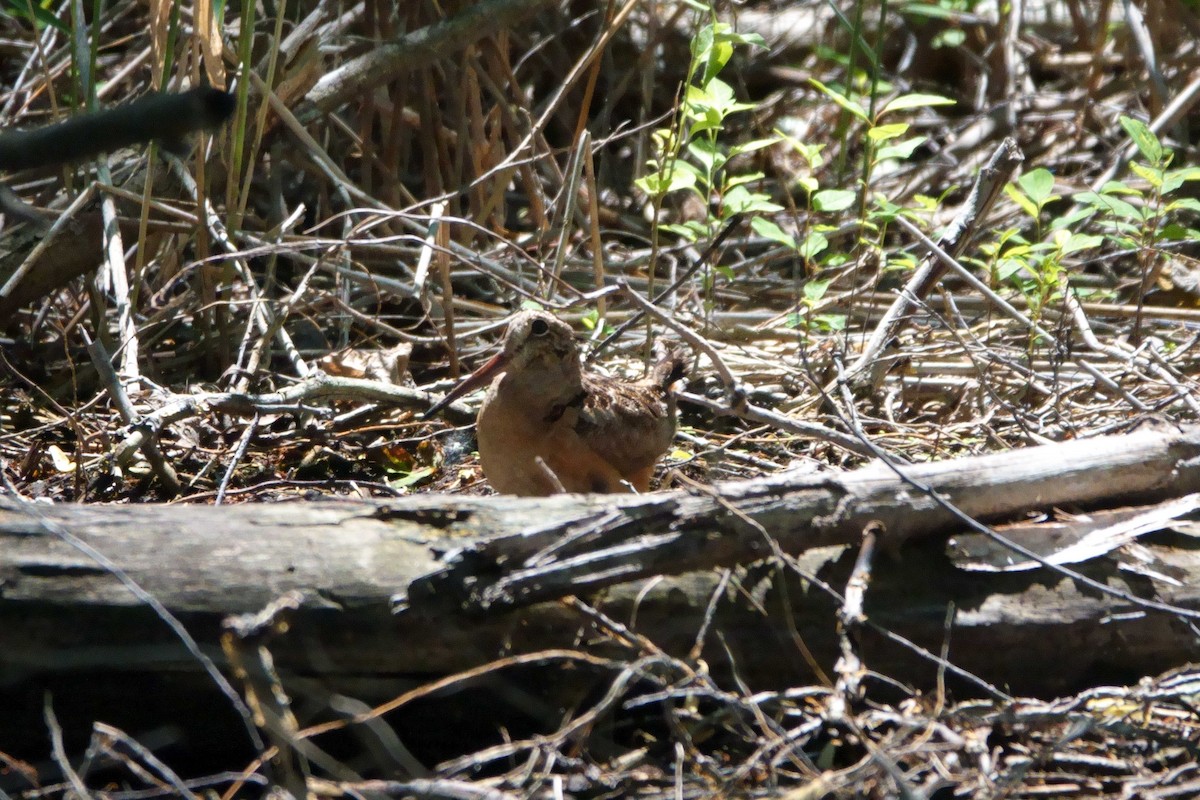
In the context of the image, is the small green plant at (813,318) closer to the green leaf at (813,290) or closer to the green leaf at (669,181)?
the green leaf at (813,290)

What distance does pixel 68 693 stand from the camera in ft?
7.29

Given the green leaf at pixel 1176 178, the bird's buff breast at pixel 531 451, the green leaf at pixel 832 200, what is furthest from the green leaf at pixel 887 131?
the bird's buff breast at pixel 531 451

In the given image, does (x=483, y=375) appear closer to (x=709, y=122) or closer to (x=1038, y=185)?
(x=709, y=122)

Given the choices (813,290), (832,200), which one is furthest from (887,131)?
(813,290)

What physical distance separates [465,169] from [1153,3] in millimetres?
3411

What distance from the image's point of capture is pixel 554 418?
3682 millimetres

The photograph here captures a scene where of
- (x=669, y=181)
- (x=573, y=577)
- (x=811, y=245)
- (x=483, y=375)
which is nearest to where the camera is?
(x=573, y=577)

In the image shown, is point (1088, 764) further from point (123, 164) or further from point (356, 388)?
point (123, 164)

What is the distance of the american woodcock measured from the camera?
11.9 feet

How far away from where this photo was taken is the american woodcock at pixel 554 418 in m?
3.62

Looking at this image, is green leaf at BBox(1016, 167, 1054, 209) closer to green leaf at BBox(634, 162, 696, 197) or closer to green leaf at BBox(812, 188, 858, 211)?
green leaf at BBox(812, 188, 858, 211)

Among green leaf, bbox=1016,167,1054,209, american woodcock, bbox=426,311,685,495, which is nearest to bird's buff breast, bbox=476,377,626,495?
american woodcock, bbox=426,311,685,495

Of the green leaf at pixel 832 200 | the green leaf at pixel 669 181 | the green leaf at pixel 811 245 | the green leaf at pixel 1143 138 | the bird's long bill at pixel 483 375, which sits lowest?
the bird's long bill at pixel 483 375

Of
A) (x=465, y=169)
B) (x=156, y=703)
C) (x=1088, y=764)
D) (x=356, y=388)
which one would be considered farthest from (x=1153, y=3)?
(x=156, y=703)
